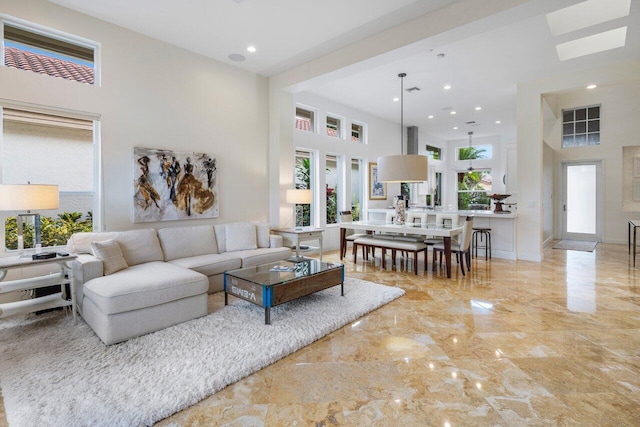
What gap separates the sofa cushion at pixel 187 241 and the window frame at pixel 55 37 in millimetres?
2008

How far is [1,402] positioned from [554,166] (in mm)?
10830

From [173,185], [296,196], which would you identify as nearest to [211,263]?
[173,185]

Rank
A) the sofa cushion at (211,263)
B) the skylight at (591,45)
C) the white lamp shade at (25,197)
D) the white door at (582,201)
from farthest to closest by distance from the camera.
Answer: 1. the white door at (582,201)
2. the skylight at (591,45)
3. the sofa cushion at (211,263)
4. the white lamp shade at (25,197)

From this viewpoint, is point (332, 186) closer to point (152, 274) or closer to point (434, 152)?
point (152, 274)

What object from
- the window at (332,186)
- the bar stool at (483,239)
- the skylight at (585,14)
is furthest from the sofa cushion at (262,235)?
the skylight at (585,14)

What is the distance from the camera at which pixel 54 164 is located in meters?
3.66

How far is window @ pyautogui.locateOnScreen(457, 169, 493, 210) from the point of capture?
37.1 ft

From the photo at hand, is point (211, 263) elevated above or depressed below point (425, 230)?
below

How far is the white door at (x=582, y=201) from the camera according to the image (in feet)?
26.6

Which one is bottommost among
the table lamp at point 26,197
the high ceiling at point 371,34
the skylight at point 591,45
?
the table lamp at point 26,197

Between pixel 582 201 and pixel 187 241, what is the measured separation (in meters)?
9.63

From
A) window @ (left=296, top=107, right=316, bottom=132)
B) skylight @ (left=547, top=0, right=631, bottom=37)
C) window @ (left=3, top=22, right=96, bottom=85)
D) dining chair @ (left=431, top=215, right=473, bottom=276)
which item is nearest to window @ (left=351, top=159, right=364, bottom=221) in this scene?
window @ (left=296, top=107, right=316, bottom=132)

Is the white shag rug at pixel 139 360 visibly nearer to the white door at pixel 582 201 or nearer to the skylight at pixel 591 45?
the skylight at pixel 591 45

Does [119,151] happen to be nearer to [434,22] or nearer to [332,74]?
[332,74]
